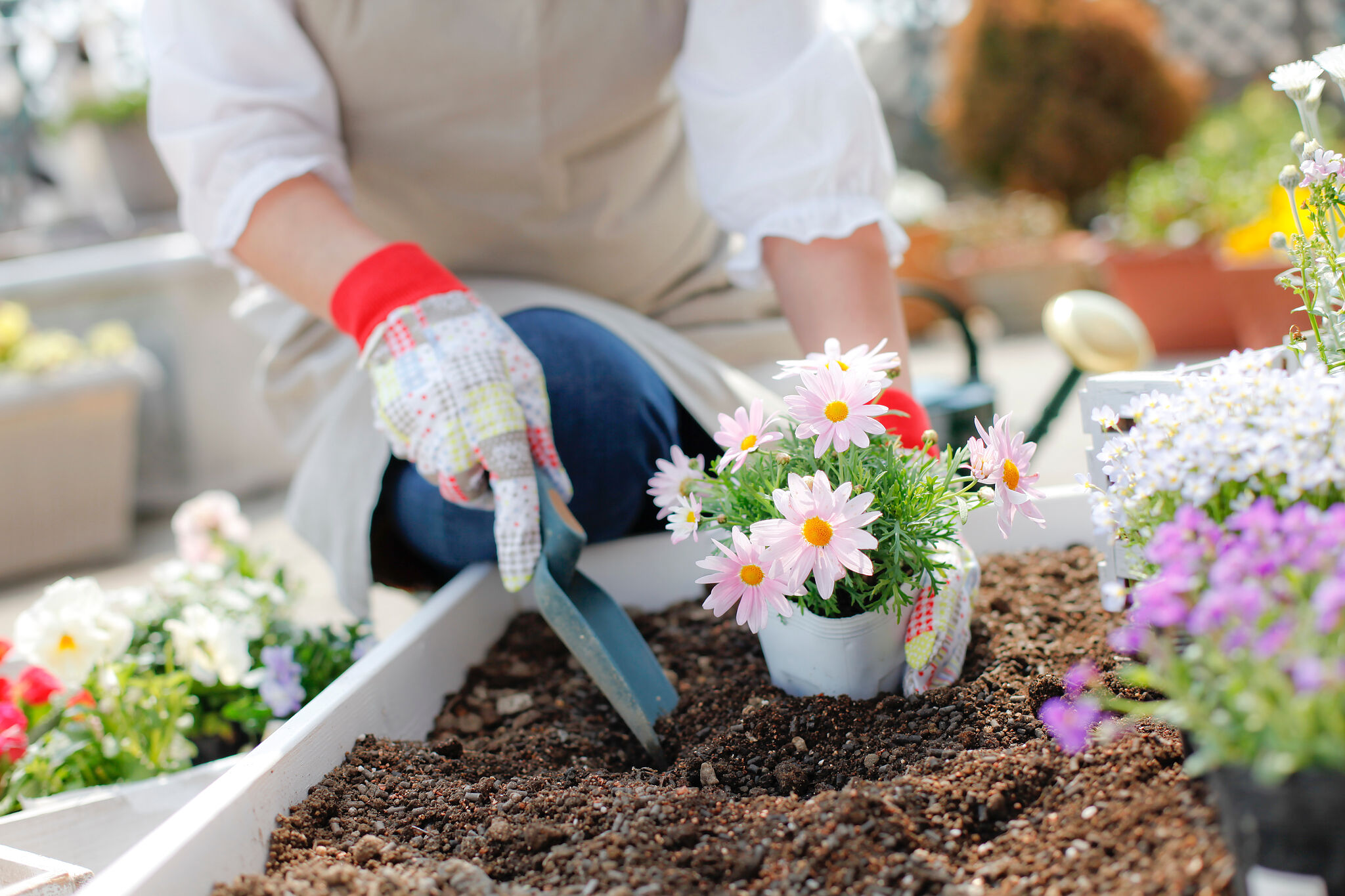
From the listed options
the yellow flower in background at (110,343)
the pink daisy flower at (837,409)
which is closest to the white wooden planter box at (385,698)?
the pink daisy flower at (837,409)

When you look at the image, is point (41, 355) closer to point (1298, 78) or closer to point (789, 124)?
point (789, 124)

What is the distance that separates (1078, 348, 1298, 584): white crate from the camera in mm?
785

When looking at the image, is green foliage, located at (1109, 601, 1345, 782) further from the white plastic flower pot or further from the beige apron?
the beige apron

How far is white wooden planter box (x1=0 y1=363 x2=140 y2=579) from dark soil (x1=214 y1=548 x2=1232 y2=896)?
2130 millimetres

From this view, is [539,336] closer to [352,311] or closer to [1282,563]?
[352,311]

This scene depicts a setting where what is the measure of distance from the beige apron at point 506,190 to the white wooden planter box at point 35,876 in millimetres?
575

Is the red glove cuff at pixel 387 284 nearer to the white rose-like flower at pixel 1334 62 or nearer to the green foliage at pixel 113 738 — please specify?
the green foliage at pixel 113 738

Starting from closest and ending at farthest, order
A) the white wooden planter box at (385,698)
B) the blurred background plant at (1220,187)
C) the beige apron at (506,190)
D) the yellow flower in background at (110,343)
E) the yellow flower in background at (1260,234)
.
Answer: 1. the white wooden planter box at (385,698)
2. the beige apron at (506,190)
3. the yellow flower in background at (1260,234)
4. the yellow flower in background at (110,343)
5. the blurred background plant at (1220,187)

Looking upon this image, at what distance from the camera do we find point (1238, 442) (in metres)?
0.52

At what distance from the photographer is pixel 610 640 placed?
97 cm

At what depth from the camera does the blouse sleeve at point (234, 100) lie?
113cm

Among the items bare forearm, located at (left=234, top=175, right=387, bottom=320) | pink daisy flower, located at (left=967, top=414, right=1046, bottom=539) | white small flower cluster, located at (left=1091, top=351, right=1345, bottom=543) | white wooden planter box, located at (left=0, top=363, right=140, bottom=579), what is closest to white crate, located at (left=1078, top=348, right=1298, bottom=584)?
pink daisy flower, located at (left=967, top=414, right=1046, bottom=539)

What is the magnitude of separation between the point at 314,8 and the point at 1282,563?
1.12m

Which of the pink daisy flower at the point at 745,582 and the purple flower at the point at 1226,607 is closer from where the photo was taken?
the purple flower at the point at 1226,607
